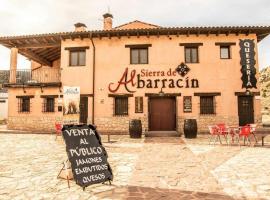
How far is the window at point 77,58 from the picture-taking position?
1650cm

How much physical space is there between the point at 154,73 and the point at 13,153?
9.68 m

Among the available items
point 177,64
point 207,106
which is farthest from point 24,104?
point 207,106

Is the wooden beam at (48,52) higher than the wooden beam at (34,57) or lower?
higher

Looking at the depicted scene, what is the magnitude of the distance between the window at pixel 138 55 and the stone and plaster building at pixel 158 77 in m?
0.06

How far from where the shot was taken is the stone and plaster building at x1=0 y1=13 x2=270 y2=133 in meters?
15.4

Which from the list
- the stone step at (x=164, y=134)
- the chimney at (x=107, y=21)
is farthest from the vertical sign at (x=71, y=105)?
the chimney at (x=107, y=21)

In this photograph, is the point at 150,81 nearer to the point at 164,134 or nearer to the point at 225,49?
the point at 164,134

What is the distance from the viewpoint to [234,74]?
1553cm

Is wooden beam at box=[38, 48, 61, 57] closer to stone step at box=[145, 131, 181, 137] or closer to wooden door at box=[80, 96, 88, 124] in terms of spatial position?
wooden door at box=[80, 96, 88, 124]

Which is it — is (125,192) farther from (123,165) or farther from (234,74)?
(234,74)

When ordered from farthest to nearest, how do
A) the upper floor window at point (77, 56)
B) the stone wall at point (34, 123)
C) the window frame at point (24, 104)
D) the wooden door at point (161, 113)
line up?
the window frame at point (24, 104)
the upper floor window at point (77, 56)
the stone wall at point (34, 123)
the wooden door at point (161, 113)

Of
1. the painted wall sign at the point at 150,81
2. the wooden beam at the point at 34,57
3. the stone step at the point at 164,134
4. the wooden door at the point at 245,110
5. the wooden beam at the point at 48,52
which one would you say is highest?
the wooden beam at the point at 48,52

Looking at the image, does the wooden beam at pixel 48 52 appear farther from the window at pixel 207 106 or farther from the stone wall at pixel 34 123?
the window at pixel 207 106

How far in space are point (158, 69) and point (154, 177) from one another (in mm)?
11046
